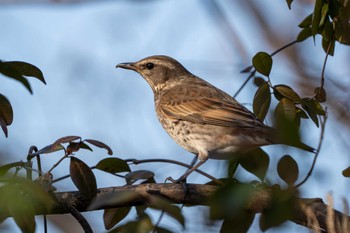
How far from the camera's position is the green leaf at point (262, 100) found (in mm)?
4234

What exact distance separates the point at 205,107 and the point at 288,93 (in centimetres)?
265

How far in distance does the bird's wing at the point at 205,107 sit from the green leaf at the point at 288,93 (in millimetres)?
1569

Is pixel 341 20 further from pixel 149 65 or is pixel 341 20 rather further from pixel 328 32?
pixel 149 65

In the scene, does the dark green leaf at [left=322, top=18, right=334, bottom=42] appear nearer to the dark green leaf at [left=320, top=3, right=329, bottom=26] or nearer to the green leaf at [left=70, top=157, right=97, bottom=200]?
the dark green leaf at [left=320, top=3, right=329, bottom=26]

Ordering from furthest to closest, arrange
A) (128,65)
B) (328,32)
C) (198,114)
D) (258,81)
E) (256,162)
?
(128,65)
(198,114)
(258,81)
(328,32)
(256,162)

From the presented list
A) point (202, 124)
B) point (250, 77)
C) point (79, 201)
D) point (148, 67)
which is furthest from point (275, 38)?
point (79, 201)

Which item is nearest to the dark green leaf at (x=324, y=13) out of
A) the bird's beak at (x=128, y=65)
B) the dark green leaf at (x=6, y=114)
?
the dark green leaf at (x=6, y=114)

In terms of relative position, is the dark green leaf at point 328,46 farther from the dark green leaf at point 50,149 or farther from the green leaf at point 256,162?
the dark green leaf at point 50,149

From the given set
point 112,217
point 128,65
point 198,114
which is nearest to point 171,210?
point 112,217

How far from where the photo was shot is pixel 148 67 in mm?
7914

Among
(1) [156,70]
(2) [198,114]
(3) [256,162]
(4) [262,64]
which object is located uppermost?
(1) [156,70]

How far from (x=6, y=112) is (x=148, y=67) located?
4320 millimetres

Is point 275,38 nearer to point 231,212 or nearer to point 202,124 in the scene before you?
point 202,124

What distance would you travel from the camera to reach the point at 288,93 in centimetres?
412
